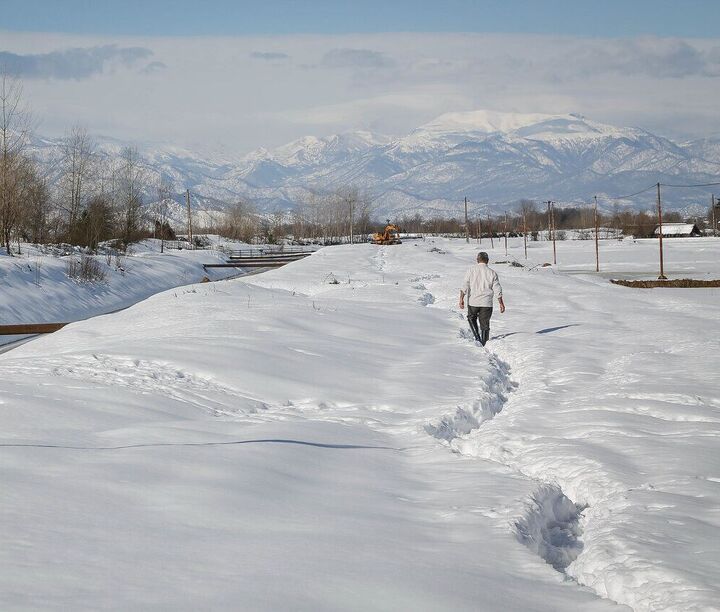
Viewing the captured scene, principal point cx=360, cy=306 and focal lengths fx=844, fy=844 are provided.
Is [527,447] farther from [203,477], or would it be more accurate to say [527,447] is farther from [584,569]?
[203,477]

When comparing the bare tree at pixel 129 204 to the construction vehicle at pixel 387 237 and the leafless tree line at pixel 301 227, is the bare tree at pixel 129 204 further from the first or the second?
the leafless tree line at pixel 301 227

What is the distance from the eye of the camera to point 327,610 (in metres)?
4.03

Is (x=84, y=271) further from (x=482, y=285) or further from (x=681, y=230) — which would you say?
(x=681, y=230)

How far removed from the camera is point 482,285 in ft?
50.3

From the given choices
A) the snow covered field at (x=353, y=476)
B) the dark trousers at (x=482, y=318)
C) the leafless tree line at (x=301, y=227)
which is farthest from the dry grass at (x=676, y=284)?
the leafless tree line at (x=301, y=227)

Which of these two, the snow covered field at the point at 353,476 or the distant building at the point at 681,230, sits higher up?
the distant building at the point at 681,230

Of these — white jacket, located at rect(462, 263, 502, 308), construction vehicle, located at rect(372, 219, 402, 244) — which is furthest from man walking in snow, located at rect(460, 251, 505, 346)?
construction vehicle, located at rect(372, 219, 402, 244)

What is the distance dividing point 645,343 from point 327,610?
13.7 meters

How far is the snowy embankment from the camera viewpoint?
28.7 m

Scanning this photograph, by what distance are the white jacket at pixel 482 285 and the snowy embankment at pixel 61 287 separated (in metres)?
12.9

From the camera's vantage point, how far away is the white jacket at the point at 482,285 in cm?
1527

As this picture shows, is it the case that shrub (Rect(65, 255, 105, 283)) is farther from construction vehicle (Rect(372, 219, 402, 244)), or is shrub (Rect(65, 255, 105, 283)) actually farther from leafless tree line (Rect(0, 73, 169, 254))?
construction vehicle (Rect(372, 219, 402, 244))

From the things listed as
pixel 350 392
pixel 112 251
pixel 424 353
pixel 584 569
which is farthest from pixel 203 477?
pixel 112 251

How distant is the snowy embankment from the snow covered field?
1374cm
